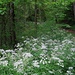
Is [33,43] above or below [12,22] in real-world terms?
below

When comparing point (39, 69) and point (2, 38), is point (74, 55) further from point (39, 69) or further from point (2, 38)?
point (2, 38)

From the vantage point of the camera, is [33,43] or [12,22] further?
[12,22]

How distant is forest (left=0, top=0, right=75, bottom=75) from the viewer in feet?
17.7

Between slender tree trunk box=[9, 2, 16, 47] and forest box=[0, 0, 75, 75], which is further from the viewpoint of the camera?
slender tree trunk box=[9, 2, 16, 47]

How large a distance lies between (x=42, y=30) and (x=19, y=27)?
6.41 feet

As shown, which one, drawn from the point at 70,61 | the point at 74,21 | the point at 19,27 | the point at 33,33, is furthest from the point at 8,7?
the point at 74,21

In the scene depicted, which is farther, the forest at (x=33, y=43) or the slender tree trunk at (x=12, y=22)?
the slender tree trunk at (x=12, y=22)

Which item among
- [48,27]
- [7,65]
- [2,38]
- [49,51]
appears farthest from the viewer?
[48,27]

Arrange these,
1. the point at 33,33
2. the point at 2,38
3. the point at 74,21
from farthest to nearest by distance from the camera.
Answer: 1. the point at 74,21
2. the point at 33,33
3. the point at 2,38

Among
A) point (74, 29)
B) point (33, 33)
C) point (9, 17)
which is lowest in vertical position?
point (74, 29)

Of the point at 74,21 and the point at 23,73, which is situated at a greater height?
the point at 23,73

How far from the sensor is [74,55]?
7105 millimetres

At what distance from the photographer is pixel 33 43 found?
9203 millimetres

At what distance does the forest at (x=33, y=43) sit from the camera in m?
5.39
